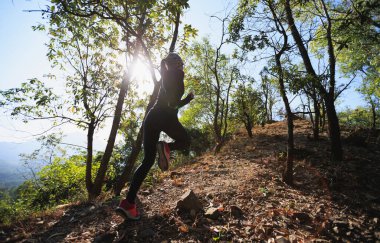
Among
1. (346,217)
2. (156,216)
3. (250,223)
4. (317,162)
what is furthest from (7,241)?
(317,162)

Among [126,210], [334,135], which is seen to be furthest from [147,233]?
[334,135]

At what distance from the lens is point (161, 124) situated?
3529 mm

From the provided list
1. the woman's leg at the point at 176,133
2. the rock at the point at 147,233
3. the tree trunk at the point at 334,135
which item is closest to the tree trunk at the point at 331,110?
the tree trunk at the point at 334,135

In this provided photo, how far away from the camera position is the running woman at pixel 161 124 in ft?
11.3

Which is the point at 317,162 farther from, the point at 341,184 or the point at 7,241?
the point at 7,241

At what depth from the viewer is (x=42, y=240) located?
132 inches

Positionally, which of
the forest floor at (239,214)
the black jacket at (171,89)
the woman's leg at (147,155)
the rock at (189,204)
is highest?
the black jacket at (171,89)

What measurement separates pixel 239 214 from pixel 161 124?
2135 millimetres

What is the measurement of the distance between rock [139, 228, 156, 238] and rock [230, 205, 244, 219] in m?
1.44

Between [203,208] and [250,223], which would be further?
[203,208]

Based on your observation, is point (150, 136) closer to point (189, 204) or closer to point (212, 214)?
point (189, 204)

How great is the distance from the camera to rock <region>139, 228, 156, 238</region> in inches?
127

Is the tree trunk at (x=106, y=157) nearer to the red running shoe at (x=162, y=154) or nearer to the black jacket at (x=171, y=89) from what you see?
the red running shoe at (x=162, y=154)

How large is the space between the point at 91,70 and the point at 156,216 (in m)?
9.20
